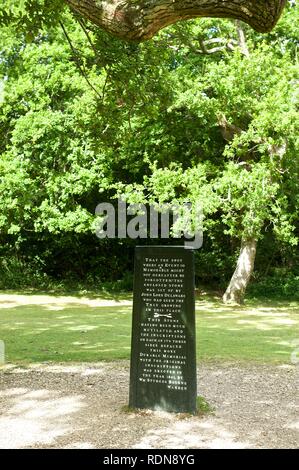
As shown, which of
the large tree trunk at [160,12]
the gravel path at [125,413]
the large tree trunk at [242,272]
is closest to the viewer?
the large tree trunk at [160,12]

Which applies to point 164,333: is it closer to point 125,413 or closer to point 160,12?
point 125,413

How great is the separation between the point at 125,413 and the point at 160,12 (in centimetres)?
416

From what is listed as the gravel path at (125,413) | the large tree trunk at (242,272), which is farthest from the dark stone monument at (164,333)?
the large tree trunk at (242,272)

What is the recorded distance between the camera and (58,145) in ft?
64.0

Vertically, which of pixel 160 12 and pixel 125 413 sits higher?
pixel 160 12

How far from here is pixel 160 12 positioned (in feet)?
14.7

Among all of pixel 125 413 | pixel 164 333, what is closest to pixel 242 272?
pixel 164 333

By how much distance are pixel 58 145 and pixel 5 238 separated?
602 cm

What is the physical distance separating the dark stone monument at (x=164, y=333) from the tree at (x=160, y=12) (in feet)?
8.62

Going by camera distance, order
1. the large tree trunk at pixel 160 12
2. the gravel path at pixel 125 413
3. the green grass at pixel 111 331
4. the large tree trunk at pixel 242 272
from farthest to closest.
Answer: the large tree trunk at pixel 242 272, the green grass at pixel 111 331, the gravel path at pixel 125 413, the large tree trunk at pixel 160 12

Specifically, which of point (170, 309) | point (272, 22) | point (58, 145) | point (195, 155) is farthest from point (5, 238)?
point (272, 22)

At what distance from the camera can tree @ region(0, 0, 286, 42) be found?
431 centimetres

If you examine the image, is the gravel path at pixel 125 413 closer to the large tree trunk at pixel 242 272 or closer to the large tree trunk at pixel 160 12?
the large tree trunk at pixel 160 12

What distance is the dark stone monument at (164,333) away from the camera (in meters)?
6.38
